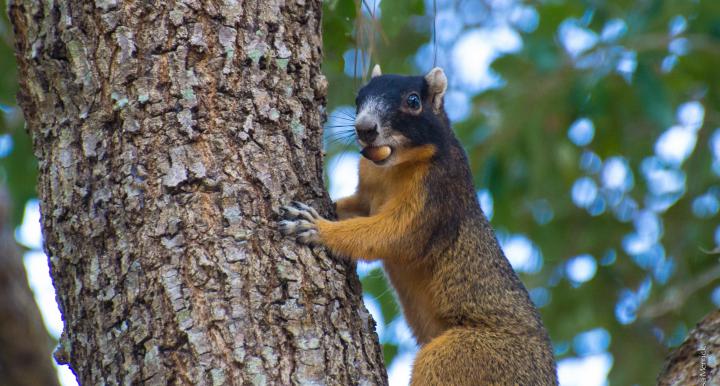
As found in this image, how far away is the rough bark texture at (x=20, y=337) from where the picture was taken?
639cm

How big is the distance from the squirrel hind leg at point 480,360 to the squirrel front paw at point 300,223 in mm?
1110

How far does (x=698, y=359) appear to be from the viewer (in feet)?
11.3

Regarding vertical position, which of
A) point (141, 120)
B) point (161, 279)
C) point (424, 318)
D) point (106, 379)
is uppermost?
point (424, 318)

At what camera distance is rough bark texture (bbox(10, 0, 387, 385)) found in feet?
10.1

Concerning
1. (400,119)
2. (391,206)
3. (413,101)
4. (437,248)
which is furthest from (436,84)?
(437,248)

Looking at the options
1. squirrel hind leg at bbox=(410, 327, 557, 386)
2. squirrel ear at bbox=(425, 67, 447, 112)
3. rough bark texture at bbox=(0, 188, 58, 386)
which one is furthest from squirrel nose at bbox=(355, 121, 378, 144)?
rough bark texture at bbox=(0, 188, 58, 386)

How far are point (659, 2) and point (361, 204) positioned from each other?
7.17 ft

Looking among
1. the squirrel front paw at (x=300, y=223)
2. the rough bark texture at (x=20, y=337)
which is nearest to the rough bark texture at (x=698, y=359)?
the squirrel front paw at (x=300, y=223)

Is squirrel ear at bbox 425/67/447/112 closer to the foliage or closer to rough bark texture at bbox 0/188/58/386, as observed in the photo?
the foliage

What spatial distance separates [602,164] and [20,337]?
504 centimetres

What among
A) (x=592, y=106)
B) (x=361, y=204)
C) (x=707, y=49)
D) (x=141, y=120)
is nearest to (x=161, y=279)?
(x=141, y=120)

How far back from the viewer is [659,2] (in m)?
5.16

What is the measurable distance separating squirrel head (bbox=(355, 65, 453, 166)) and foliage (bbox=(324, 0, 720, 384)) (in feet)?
2.45

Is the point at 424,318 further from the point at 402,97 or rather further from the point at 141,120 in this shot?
the point at 141,120
